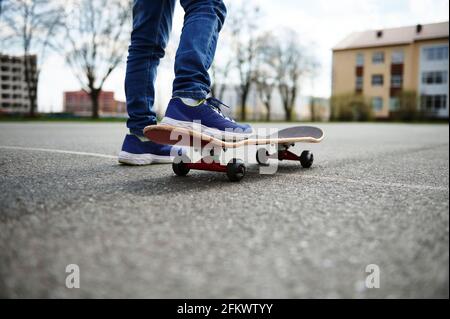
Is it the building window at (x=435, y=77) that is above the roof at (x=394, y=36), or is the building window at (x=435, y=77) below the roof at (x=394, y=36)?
below

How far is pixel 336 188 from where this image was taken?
1529 millimetres

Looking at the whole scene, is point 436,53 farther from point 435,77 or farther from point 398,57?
point 398,57

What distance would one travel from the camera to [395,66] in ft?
139

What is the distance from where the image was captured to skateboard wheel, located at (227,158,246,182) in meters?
1.70

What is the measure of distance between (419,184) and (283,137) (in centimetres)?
86

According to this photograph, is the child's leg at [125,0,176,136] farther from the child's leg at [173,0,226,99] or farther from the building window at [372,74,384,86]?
the building window at [372,74,384,86]

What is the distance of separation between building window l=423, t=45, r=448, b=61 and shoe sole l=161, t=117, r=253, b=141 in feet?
150

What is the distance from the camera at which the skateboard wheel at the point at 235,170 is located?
170 centimetres

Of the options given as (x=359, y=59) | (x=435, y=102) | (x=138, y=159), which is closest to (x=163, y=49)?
(x=138, y=159)

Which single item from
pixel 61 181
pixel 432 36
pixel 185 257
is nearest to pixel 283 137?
pixel 61 181

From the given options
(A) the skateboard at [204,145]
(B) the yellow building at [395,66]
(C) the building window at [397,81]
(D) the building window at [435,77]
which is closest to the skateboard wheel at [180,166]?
(A) the skateboard at [204,145]

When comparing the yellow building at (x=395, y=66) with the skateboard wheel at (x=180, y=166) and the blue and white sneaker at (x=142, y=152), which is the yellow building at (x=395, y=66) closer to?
the blue and white sneaker at (x=142, y=152)

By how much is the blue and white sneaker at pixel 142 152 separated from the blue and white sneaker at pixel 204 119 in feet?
1.23
